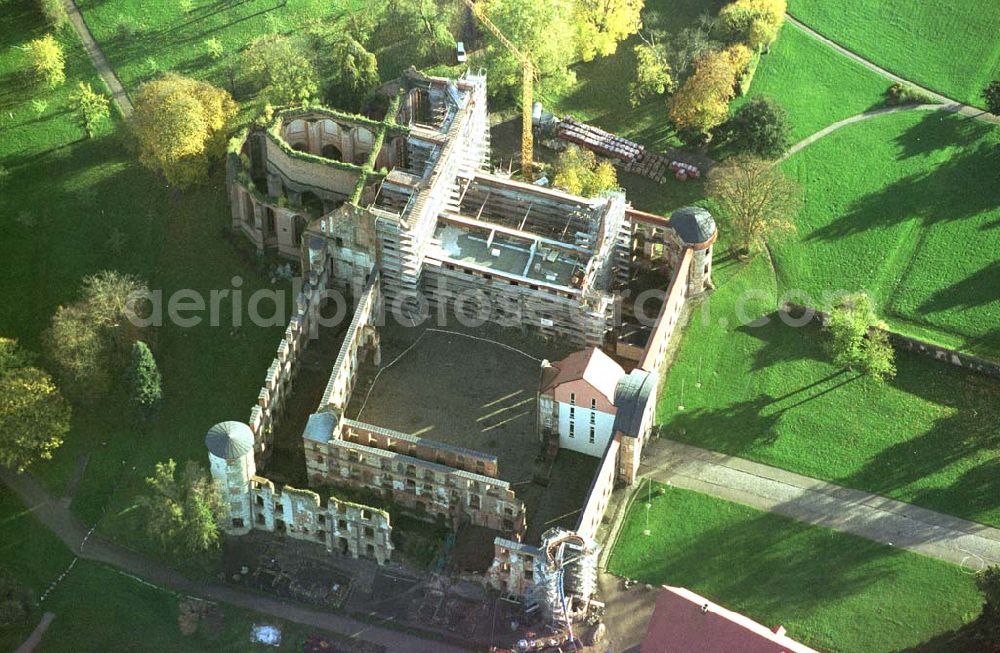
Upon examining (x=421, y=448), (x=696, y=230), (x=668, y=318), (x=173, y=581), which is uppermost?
(x=696, y=230)

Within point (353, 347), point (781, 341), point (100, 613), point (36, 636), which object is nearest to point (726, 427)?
point (781, 341)

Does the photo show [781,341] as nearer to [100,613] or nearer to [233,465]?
[233,465]

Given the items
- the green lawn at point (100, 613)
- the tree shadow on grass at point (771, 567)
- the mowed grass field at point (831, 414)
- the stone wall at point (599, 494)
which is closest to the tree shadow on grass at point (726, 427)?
the mowed grass field at point (831, 414)

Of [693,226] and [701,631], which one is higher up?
[693,226]

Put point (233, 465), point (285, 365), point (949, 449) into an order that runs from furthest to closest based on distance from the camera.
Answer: point (285, 365) < point (949, 449) < point (233, 465)

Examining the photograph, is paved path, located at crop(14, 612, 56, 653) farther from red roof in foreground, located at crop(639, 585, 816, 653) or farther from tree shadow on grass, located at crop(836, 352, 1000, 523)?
tree shadow on grass, located at crop(836, 352, 1000, 523)

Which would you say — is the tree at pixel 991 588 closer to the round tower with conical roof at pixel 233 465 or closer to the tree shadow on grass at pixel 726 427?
the tree shadow on grass at pixel 726 427
